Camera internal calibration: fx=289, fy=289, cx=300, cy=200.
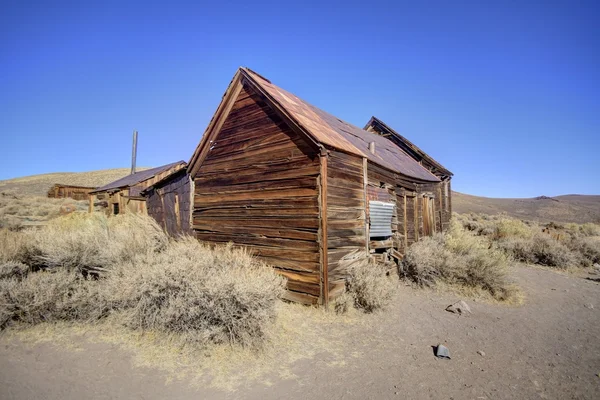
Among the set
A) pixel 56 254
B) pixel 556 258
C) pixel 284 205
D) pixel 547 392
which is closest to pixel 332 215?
pixel 284 205

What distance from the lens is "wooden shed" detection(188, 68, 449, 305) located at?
6438 millimetres

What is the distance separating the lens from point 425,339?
16.7ft

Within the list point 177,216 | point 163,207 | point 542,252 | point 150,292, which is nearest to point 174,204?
point 177,216

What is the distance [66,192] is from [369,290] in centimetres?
3275

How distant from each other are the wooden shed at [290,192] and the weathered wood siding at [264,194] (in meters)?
0.02

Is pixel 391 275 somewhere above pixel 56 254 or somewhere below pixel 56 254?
below

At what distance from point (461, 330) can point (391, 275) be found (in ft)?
10.0

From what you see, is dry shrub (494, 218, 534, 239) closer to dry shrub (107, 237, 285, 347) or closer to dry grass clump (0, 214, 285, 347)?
dry grass clump (0, 214, 285, 347)

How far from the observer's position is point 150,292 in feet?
15.0

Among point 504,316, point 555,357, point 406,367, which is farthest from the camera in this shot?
point 504,316

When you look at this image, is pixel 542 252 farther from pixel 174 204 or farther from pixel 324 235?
pixel 174 204

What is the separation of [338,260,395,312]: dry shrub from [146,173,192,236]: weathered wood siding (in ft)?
18.9

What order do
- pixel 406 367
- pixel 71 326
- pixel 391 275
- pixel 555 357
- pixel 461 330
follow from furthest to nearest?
pixel 391 275
pixel 461 330
pixel 71 326
pixel 555 357
pixel 406 367

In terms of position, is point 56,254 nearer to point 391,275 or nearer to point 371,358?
point 371,358
